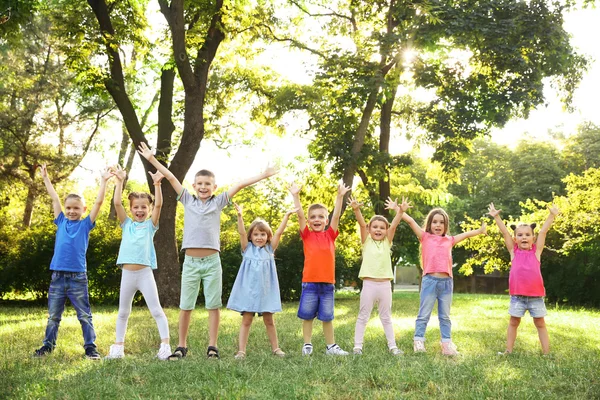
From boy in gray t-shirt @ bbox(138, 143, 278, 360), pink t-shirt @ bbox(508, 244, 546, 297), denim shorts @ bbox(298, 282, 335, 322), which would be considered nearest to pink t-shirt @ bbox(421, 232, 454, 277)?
pink t-shirt @ bbox(508, 244, 546, 297)

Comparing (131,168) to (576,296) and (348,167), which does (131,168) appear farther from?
(576,296)

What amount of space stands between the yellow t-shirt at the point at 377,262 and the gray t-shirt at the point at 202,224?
1817mm

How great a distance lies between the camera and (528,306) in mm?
7738

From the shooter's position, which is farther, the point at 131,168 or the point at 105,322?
the point at 131,168

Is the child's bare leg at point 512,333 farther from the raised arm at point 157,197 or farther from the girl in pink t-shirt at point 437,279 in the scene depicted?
the raised arm at point 157,197

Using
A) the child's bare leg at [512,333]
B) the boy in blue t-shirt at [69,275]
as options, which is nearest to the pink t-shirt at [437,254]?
the child's bare leg at [512,333]

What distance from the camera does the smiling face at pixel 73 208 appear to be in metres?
7.35

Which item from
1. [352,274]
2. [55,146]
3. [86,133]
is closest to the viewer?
[352,274]

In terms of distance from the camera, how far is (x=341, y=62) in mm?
16891

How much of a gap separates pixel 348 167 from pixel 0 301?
10.3 meters

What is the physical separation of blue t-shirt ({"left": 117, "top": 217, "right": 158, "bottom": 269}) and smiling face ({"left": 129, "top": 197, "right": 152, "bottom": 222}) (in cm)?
7

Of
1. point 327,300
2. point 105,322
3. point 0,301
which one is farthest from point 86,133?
point 327,300

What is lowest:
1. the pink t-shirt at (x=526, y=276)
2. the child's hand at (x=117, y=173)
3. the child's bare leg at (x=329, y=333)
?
the child's bare leg at (x=329, y=333)

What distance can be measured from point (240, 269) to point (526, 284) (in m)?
3.44
